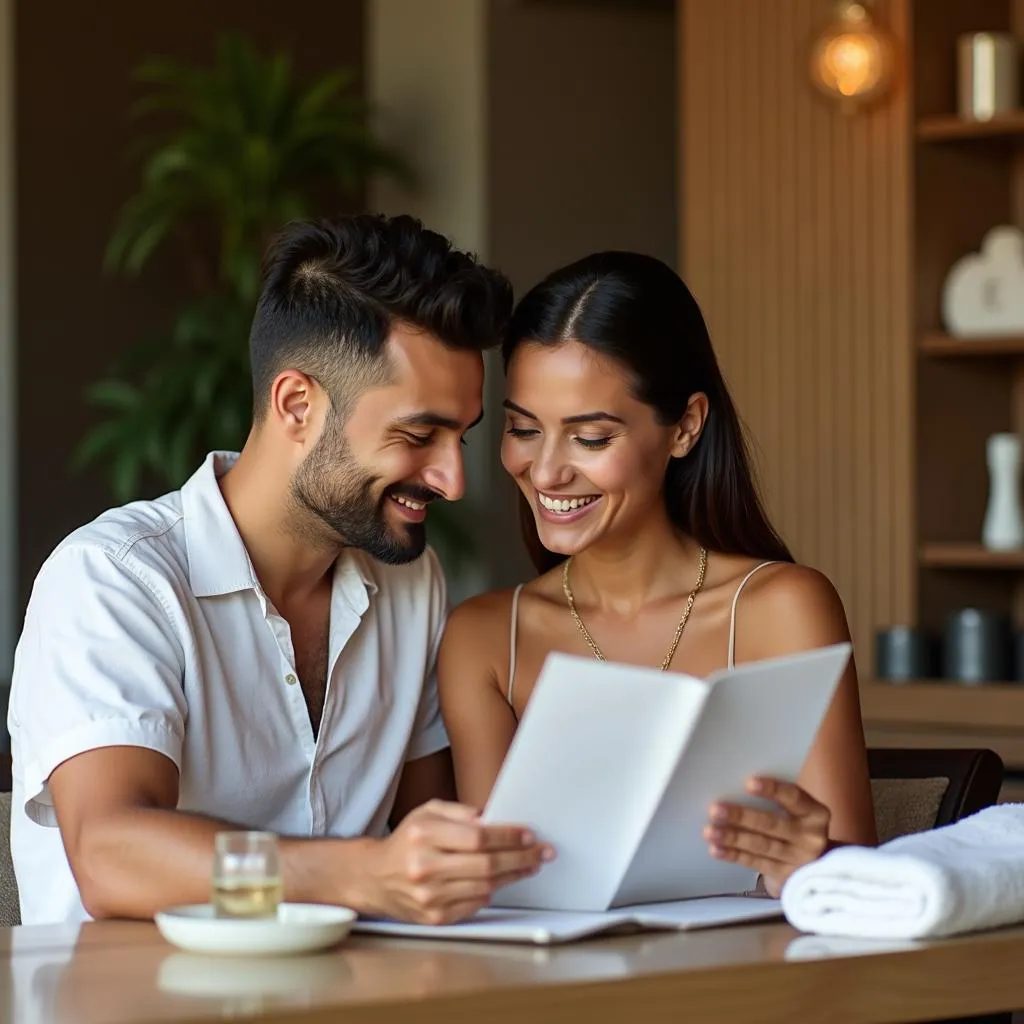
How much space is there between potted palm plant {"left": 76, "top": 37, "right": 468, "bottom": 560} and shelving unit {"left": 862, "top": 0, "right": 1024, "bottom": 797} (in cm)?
155

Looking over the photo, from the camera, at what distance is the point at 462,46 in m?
5.54

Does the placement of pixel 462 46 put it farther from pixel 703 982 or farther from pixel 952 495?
pixel 703 982

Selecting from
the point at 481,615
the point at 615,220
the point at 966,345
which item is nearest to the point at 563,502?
the point at 481,615

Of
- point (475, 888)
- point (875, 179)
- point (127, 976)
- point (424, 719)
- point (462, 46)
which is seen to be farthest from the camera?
point (462, 46)

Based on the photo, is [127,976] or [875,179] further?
[875,179]

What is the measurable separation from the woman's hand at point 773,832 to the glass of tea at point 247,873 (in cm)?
40

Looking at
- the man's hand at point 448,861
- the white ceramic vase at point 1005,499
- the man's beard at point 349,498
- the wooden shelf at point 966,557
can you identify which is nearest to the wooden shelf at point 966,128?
the white ceramic vase at point 1005,499

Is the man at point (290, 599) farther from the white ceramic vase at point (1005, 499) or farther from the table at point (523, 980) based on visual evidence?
the white ceramic vase at point (1005, 499)

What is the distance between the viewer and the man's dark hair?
7.15 ft

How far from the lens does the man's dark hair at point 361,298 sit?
2.18 metres

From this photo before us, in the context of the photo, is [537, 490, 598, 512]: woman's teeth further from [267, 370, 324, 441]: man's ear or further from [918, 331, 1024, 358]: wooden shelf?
[918, 331, 1024, 358]: wooden shelf

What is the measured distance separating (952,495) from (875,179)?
2.44 feet

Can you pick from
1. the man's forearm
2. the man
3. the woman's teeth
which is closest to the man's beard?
the man

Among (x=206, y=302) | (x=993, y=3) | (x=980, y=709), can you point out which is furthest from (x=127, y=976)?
(x=206, y=302)
